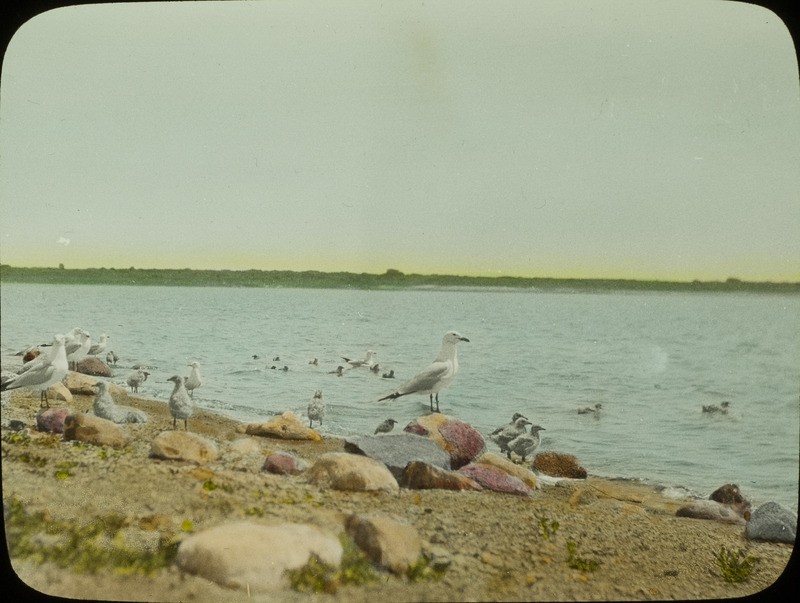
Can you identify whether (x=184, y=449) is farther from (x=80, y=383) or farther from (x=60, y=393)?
(x=60, y=393)

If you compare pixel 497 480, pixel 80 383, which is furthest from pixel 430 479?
pixel 80 383

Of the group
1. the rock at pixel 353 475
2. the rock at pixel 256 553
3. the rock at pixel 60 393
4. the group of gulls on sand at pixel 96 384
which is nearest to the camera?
the rock at pixel 256 553

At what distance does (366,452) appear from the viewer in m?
3.40

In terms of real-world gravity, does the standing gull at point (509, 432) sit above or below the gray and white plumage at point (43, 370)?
below

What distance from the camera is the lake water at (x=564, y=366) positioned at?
11.0ft

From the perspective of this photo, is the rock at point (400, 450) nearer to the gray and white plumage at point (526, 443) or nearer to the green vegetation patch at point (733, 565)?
the gray and white plumage at point (526, 443)

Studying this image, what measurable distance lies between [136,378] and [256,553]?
118 cm

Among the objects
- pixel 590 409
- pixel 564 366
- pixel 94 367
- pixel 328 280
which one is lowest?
pixel 590 409

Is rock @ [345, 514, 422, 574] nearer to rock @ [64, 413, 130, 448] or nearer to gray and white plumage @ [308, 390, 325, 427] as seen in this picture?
gray and white plumage @ [308, 390, 325, 427]

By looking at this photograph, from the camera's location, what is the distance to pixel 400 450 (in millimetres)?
3387

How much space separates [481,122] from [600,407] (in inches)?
60.0

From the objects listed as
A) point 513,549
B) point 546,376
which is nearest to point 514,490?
point 513,549

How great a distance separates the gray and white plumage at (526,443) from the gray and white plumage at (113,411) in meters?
1.91

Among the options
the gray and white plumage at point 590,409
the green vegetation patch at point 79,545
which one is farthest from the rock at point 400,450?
the green vegetation patch at point 79,545
